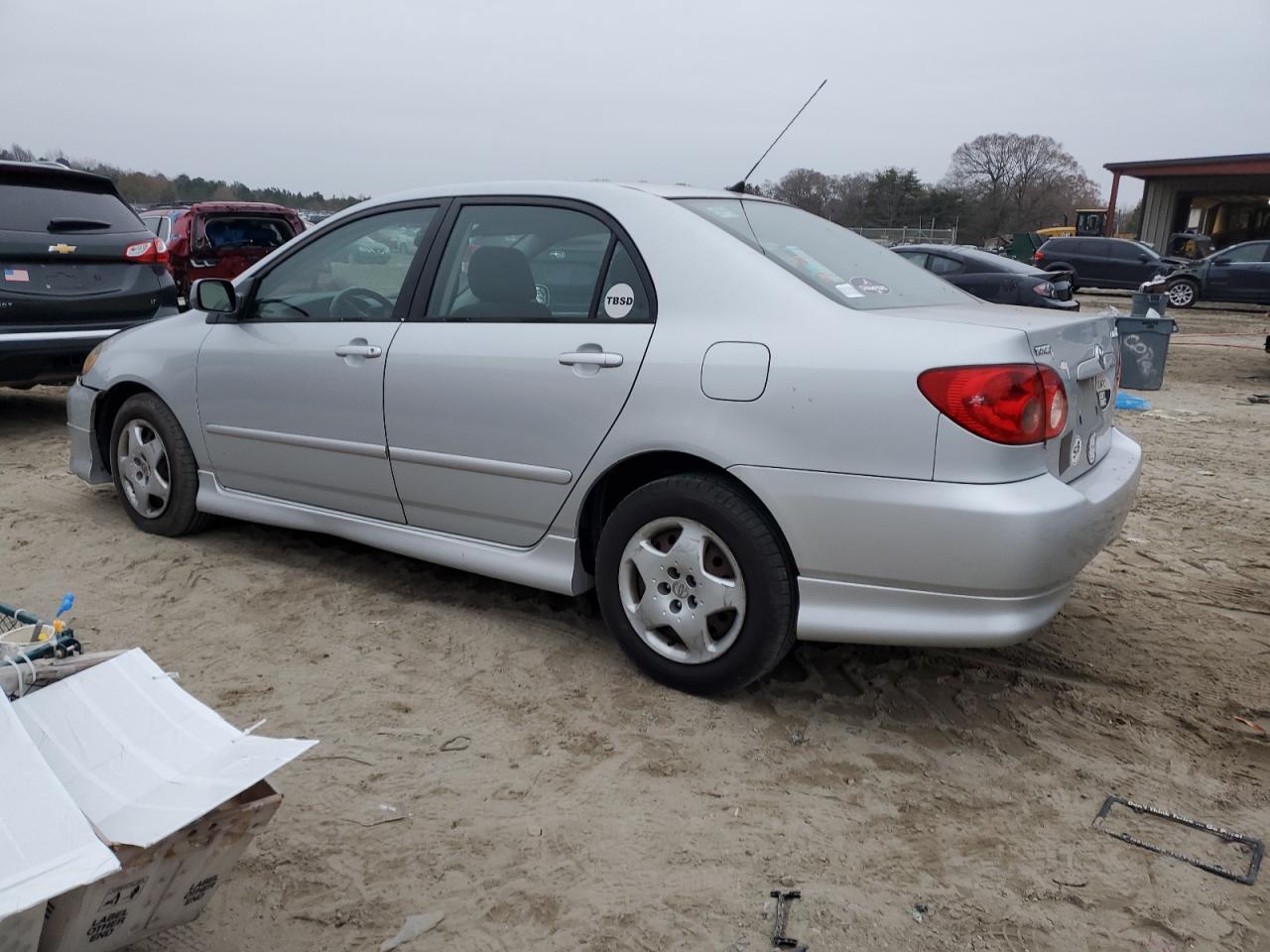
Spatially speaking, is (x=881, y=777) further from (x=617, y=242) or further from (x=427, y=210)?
(x=427, y=210)

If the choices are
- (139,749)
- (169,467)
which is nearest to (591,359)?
(139,749)

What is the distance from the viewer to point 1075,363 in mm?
2885

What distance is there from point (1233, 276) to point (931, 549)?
20.9 meters

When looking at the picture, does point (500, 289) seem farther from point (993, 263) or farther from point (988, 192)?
point (988, 192)

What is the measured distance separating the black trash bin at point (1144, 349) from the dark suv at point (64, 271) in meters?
8.48

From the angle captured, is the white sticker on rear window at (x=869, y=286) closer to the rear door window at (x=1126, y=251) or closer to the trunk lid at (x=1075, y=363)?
the trunk lid at (x=1075, y=363)

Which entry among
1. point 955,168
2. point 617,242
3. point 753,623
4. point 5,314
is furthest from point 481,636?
point 955,168

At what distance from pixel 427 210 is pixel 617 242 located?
935mm

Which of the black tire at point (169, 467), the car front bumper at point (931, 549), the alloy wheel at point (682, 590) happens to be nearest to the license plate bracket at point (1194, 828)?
the car front bumper at point (931, 549)

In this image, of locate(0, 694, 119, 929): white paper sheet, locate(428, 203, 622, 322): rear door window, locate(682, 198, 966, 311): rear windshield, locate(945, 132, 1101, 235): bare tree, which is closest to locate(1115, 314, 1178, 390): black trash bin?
locate(682, 198, 966, 311): rear windshield

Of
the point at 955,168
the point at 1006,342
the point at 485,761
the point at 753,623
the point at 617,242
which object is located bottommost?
the point at 485,761

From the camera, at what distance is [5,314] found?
6.36 meters

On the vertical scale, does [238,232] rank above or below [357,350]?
above

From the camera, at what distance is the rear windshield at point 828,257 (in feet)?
10.1
